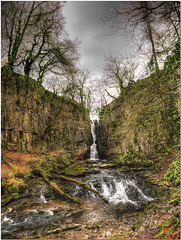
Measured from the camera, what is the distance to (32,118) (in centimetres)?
916

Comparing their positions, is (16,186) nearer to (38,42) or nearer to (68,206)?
(68,206)

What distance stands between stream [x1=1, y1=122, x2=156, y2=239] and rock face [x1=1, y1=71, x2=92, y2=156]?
3447mm

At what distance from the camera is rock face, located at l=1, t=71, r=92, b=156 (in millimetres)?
7469

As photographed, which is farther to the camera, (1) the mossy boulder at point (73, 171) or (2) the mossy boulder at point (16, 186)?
(1) the mossy boulder at point (73, 171)

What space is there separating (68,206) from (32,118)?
679cm

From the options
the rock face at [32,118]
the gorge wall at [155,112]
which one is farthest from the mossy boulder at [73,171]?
the gorge wall at [155,112]

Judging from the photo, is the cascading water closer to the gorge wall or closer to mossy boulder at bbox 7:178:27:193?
mossy boulder at bbox 7:178:27:193

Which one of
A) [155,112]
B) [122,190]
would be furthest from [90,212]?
[155,112]

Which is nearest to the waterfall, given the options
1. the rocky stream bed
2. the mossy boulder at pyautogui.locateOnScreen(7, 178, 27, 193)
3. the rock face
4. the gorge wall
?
the rock face

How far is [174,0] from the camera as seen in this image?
2.19 meters

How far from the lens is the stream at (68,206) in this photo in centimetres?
328

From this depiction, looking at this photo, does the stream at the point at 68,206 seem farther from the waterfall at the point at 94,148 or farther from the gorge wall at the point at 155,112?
the waterfall at the point at 94,148

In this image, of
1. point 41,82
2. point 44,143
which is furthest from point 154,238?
point 41,82

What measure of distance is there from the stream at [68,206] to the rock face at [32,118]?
3.45m
